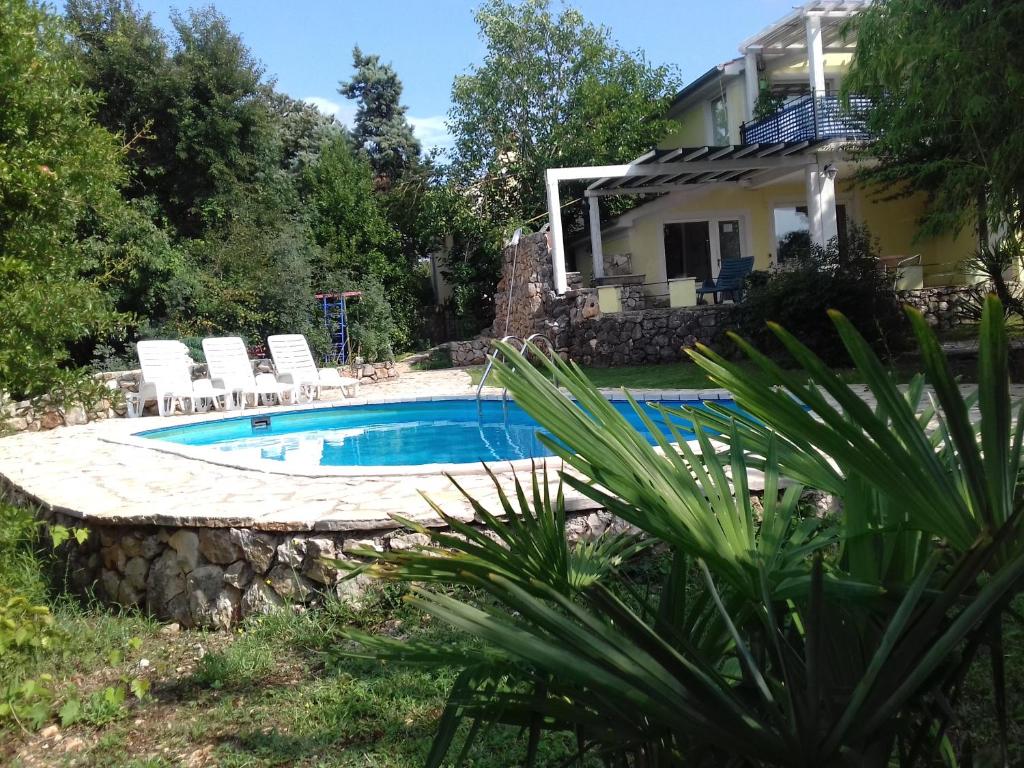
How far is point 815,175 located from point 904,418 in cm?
1653

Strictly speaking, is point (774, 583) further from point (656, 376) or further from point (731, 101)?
point (731, 101)

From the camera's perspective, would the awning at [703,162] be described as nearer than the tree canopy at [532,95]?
Yes

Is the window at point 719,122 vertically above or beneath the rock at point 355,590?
above

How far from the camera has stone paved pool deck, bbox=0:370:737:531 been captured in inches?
161

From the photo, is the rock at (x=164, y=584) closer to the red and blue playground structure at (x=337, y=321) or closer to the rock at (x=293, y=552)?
the rock at (x=293, y=552)

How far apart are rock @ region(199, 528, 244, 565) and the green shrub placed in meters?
8.25

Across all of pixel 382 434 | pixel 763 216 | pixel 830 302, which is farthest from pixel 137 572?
pixel 763 216

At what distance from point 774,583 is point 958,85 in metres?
9.22

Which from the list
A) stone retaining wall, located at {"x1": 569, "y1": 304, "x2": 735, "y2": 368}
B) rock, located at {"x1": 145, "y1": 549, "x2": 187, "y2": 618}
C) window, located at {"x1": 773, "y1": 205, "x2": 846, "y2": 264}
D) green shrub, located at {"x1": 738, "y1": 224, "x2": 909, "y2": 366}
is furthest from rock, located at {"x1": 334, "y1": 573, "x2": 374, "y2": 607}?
window, located at {"x1": 773, "y1": 205, "x2": 846, "y2": 264}

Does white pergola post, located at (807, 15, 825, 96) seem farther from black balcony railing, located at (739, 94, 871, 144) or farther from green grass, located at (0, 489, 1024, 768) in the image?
green grass, located at (0, 489, 1024, 768)

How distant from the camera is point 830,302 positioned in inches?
447

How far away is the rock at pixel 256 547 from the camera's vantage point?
13.1 ft

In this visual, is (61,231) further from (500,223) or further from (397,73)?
(397,73)

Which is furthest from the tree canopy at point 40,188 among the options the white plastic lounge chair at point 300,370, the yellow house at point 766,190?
the yellow house at point 766,190
